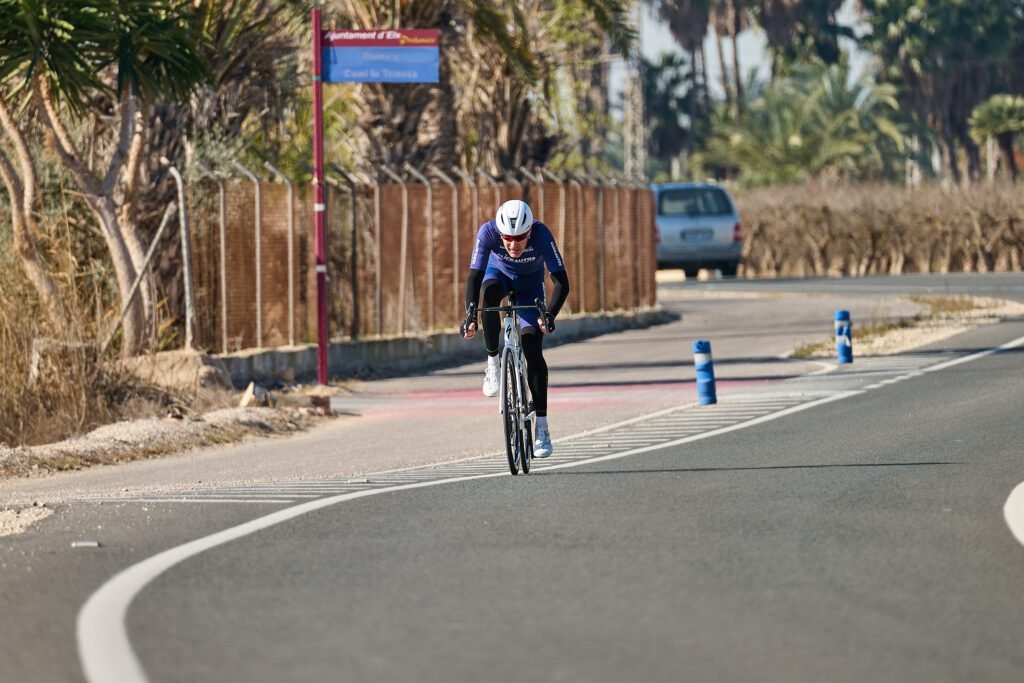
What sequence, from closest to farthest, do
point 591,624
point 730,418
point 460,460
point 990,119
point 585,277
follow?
point 591,624 < point 460,460 < point 730,418 < point 585,277 < point 990,119

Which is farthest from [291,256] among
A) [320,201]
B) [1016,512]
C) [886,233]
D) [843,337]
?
[886,233]

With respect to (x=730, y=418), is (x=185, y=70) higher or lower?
higher

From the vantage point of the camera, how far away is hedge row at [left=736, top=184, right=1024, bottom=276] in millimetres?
47250

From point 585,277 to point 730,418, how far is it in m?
12.2

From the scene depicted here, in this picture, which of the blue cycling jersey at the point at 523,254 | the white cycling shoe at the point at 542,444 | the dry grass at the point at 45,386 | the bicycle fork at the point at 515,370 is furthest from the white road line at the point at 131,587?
the dry grass at the point at 45,386

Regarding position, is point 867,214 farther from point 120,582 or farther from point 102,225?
point 120,582

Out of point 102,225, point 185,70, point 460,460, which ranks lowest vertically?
point 460,460

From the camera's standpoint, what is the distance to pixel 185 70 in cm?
1792

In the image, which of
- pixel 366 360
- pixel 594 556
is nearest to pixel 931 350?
pixel 366 360

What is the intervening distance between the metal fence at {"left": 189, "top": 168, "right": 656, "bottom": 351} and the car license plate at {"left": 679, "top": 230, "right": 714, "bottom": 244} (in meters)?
10.3

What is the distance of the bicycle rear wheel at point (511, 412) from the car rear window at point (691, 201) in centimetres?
2696

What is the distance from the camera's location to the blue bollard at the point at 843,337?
2047 centimetres

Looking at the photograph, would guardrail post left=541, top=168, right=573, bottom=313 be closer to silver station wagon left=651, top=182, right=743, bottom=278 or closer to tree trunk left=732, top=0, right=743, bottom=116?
silver station wagon left=651, top=182, right=743, bottom=278

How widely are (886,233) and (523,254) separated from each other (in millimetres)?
36723
